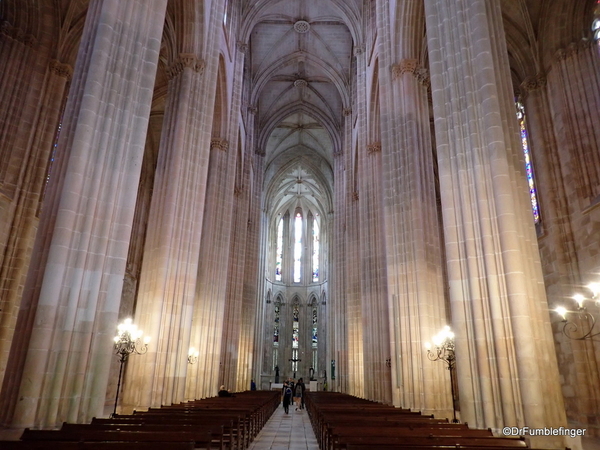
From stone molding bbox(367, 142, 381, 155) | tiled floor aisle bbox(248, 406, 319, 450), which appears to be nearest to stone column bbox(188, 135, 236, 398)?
tiled floor aisle bbox(248, 406, 319, 450)

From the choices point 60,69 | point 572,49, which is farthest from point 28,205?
point 572,49

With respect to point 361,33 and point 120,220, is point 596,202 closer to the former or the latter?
point 120,220

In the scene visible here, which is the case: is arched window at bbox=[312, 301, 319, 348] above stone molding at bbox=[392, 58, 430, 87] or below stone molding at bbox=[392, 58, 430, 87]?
below

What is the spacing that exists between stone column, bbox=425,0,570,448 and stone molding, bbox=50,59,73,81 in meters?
13.2

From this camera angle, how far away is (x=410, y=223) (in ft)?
44.8

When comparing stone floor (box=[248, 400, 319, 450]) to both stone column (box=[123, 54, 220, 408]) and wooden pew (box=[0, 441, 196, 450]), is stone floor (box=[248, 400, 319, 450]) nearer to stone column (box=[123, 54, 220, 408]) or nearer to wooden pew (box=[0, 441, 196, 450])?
stone column (box=[123, 54, 220, 408])

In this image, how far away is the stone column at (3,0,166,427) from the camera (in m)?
7.08

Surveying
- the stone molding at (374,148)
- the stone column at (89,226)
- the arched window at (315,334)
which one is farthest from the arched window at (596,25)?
the arched window at (315,334)

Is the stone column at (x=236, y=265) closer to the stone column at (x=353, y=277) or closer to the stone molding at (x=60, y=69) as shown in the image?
the stone column at (x=353, y=277)

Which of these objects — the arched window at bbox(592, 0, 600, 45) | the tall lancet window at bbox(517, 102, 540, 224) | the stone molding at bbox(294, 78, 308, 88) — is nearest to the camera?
the arched window at bbox(592, 0, 600, 45)

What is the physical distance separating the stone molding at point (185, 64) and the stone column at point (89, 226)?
523cm

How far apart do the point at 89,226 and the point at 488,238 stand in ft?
24.0

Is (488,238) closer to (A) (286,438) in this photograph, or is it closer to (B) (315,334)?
(A) (286,438)

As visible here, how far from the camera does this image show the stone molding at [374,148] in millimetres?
20281
